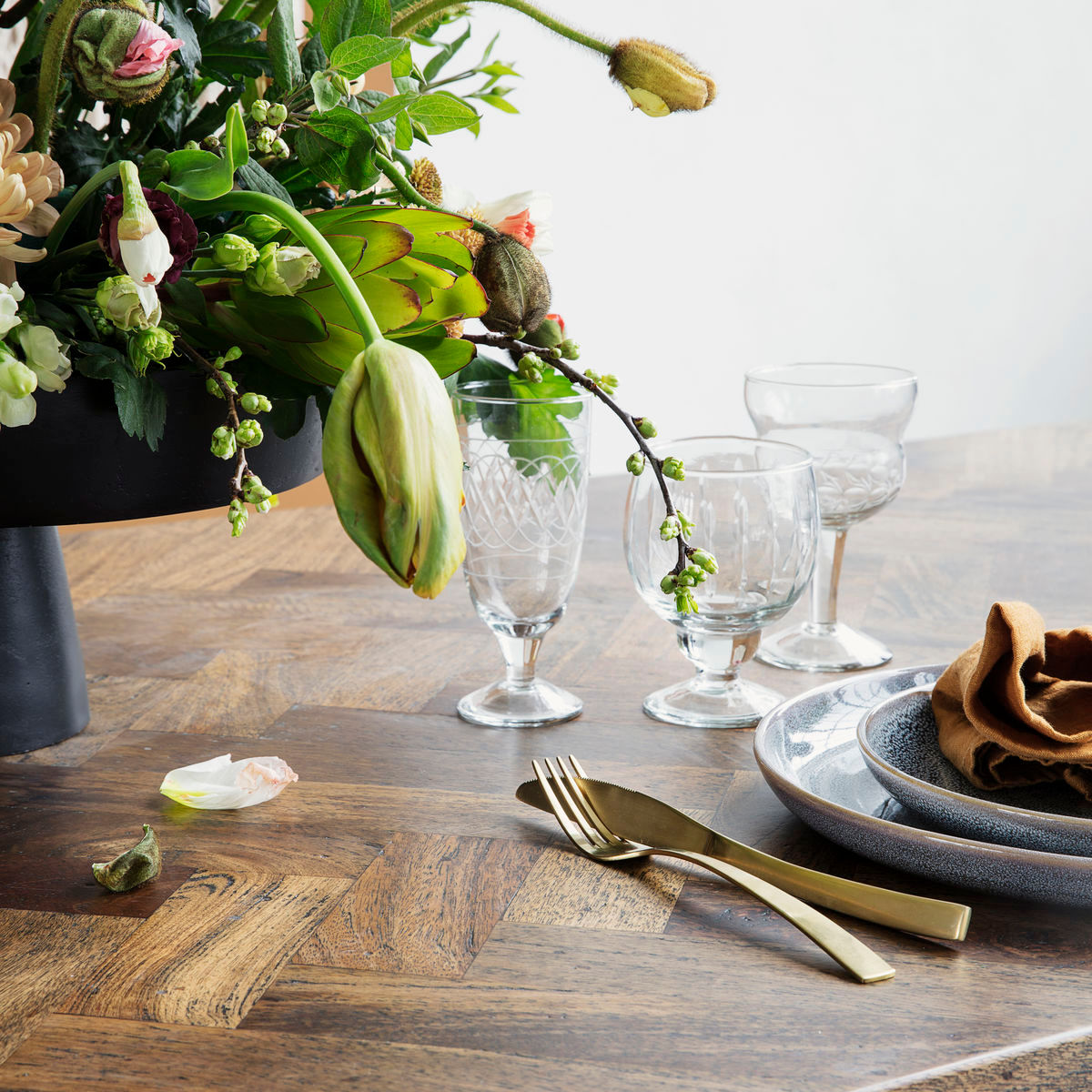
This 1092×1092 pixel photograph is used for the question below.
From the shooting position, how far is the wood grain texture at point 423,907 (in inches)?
21.3

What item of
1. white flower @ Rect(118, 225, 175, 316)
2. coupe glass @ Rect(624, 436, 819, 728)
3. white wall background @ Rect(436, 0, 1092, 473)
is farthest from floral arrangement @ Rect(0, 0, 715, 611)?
white wall background @ Rect(436, 0, 1092, 473)

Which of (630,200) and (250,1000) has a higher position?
(630,200)

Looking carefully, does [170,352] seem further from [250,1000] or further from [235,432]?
[250,1000]

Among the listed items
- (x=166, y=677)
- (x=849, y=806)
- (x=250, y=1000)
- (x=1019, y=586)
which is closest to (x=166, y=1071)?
(x=250, y=1000)

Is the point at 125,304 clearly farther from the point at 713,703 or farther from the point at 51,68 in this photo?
the point at 713,703

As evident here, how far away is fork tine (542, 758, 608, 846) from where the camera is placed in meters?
0.64

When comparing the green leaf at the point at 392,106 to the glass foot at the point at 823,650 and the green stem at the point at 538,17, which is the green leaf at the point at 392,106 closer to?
the green stem at the point at 538,17

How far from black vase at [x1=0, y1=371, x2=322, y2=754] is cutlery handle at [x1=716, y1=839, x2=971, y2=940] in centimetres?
34

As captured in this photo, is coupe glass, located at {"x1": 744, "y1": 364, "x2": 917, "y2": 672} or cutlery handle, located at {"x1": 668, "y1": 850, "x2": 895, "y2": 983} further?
coupe glass, located at {"x1": 744, "y1": 364, "x2": 917, "y2": 672}

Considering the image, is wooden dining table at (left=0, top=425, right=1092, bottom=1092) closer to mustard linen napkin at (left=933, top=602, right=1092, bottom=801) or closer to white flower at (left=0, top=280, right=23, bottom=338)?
mustard linen napkin at (left=933, top=602, right=1092, bottom=801)

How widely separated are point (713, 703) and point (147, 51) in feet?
1.67

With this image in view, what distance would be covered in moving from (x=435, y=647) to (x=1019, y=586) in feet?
1.72

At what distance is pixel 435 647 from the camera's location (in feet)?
3.22

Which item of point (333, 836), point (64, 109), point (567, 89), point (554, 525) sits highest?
point (567, 89)
